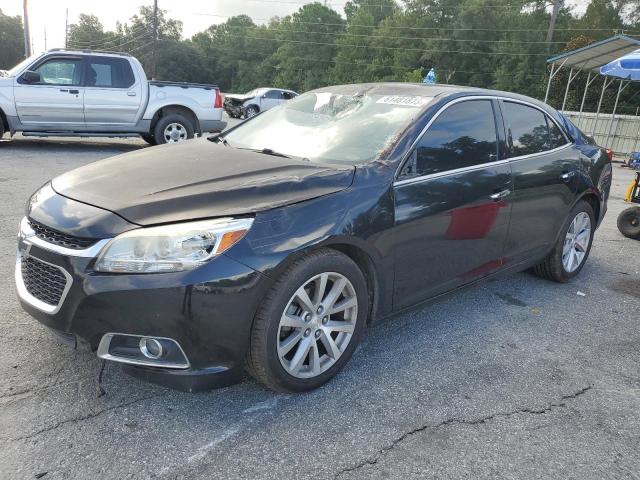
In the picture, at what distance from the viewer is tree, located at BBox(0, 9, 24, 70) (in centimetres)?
7362

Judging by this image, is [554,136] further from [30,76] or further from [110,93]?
[30,76]

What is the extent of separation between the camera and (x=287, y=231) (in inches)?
100

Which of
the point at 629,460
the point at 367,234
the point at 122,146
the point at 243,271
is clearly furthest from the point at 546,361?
the point at 122,146

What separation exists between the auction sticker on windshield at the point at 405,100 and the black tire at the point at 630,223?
4.56 metres

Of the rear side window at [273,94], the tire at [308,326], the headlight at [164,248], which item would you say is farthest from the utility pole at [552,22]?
the headlight at [164,248]

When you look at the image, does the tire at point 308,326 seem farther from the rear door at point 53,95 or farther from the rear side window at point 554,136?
the rear door at point 53,95

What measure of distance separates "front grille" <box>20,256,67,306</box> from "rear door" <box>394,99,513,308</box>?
175cm

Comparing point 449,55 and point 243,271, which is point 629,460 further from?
point 449,55

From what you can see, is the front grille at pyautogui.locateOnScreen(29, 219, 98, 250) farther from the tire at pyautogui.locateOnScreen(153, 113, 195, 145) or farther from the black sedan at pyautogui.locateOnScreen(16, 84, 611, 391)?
the tire at pyautogui.locateOnScreen(153, 113, 195, 145)

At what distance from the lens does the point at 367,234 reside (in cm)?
287

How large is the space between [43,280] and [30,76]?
894 centimetres

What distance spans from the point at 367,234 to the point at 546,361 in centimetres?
153

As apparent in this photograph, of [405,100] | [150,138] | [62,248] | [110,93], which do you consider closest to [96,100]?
[110,93]

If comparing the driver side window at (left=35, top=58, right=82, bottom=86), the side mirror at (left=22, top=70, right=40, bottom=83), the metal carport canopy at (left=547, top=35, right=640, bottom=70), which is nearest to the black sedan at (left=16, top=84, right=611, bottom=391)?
the driver side window at (left=35, top=58, right=82, bottom=86)
